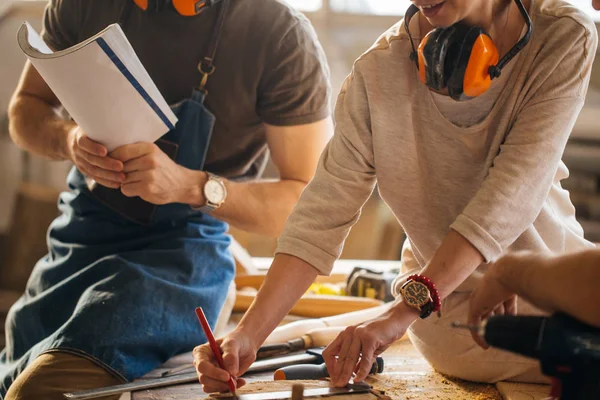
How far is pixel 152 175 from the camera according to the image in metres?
1.76

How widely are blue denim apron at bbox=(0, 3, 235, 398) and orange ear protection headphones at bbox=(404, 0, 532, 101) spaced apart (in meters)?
0.77

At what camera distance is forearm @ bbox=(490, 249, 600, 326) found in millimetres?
755

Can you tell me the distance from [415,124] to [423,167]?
0.09 m

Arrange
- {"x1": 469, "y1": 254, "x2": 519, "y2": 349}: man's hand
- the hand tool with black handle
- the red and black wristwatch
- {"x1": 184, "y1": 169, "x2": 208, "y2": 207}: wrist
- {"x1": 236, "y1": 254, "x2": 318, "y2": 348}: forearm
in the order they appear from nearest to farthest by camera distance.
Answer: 1. {"x1": 469, "y1": 254, "x2": 519, "y2": 349}: man's hand
2. the red and black wristwatch
3. {"x1": 236, "y1": 254, "x2": 318, "y2": 348}: forearm
4. the hand tool with black handle
5. {"x1": 184, "y1": 169, "x2": 208, "y2": 207}: wrist

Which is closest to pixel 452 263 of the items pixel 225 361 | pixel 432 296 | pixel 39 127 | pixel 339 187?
Result: pixel 432 296

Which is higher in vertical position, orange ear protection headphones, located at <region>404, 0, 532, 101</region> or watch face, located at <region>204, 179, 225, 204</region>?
orange ear protection headphones, located at <region>404, 0, 532, 101</region>

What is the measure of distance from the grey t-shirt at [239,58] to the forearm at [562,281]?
3.84 feet

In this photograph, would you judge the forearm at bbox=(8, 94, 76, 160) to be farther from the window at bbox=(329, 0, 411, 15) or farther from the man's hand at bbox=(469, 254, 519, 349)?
the window at bbox=(329, 0, 411, 15)

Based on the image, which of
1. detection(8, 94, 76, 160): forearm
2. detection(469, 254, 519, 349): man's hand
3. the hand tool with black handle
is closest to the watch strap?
detection(8, 94, 76, 160): forearm

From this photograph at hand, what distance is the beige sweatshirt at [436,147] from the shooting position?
131cm

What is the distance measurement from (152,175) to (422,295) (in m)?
0.78

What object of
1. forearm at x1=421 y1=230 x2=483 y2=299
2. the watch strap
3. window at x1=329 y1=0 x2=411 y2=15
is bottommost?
forearm at x1=421 y1=230 x2=483 y2=299

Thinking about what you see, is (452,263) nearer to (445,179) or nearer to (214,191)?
(445,179)

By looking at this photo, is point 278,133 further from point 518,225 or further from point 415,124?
point 518,225
